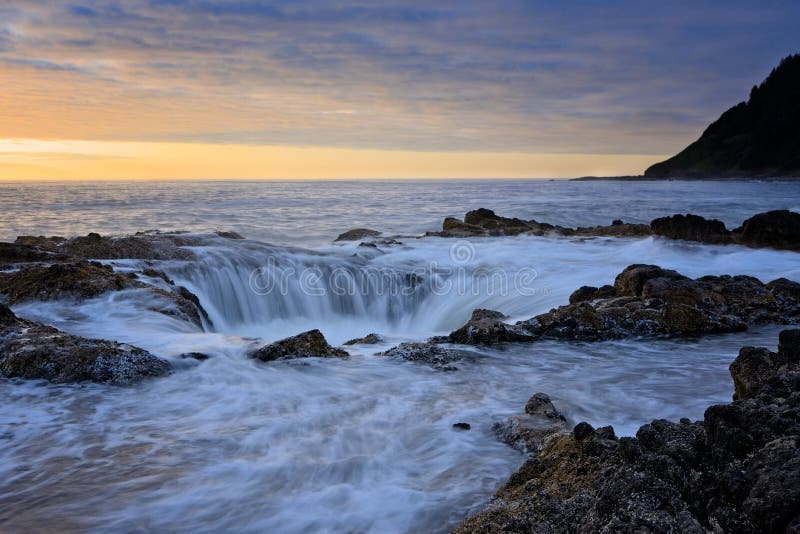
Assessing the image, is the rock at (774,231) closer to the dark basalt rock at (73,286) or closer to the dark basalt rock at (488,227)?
the dark basalt rock at (488,227)

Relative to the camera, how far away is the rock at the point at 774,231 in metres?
13.3

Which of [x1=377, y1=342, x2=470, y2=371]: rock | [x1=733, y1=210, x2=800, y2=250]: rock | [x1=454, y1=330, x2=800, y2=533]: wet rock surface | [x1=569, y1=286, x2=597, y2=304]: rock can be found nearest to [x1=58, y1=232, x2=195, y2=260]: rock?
[x1=377, y1=342, x2=470, y2=371]: rock

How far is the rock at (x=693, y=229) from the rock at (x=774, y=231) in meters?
0.56

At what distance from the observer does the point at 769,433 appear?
2.37 metres

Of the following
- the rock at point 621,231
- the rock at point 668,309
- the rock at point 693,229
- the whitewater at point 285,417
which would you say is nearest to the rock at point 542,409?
the whitewater at point 285,417

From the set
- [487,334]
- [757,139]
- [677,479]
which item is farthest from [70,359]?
[757,139]

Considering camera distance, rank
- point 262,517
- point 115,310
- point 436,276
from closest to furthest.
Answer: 1. point 262,517
2. point 115,310
3. point 436,276

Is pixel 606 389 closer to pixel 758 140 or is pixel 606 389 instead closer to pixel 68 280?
pixel 68 280

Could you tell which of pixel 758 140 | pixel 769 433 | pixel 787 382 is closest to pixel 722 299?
pixel 787 382

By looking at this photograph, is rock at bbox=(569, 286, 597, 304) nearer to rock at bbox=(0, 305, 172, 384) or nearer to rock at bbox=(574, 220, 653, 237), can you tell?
rock at bbox=(0, 305, 172, 384)

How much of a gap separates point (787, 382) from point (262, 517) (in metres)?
2.88

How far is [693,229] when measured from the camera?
1533 cm

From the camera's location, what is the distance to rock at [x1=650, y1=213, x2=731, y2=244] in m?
14.9

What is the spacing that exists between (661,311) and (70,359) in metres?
6.63
